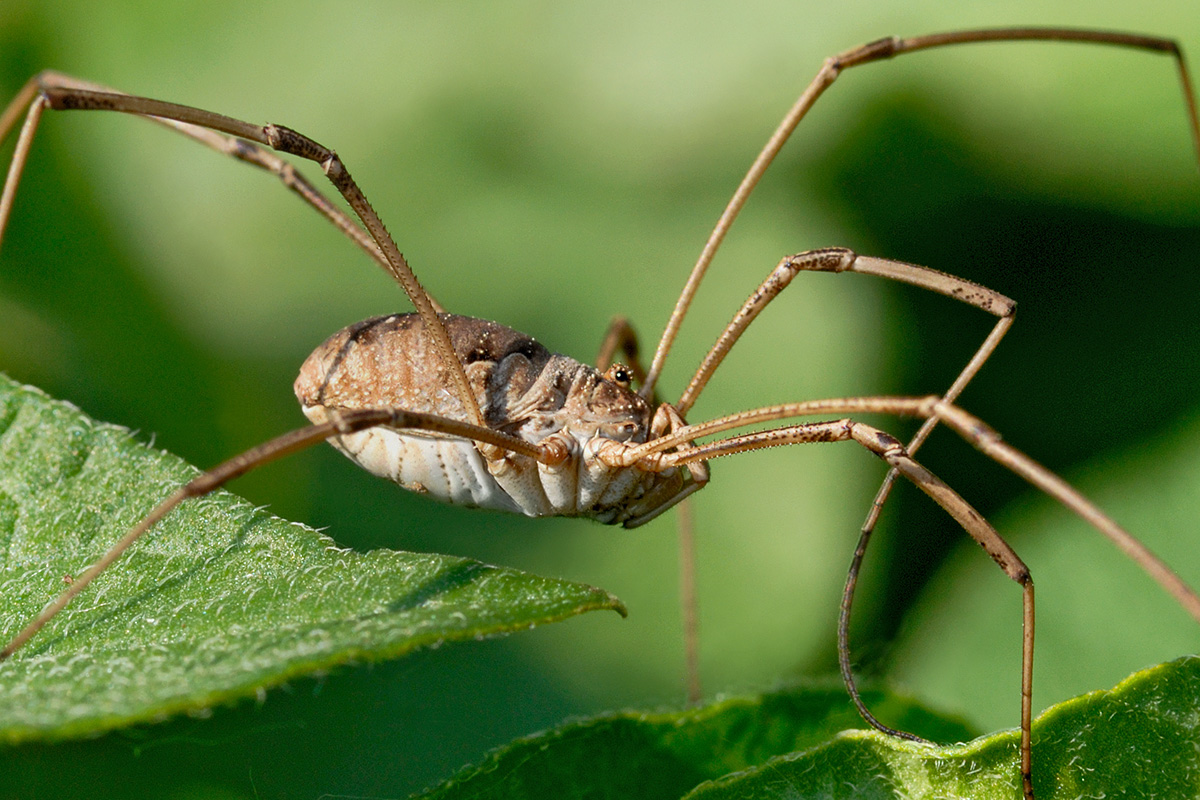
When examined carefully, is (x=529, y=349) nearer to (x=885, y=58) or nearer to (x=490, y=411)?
(x=490, y=411)

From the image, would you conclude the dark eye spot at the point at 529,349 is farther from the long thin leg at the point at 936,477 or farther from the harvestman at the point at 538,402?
the long thin leg at the point at 936,477

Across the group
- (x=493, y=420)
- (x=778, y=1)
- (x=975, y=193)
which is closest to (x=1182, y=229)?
(x=975, y=193)

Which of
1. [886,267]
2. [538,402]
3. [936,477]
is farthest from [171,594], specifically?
[886,267]

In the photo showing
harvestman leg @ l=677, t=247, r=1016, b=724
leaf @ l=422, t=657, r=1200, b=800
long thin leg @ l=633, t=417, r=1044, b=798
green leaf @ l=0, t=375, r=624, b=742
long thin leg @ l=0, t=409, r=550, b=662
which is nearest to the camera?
green leaf @ l=0, t=375, r=624, b=742

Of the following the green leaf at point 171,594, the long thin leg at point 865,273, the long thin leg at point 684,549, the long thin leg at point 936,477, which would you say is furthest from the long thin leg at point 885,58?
the green leaf at point 171,594

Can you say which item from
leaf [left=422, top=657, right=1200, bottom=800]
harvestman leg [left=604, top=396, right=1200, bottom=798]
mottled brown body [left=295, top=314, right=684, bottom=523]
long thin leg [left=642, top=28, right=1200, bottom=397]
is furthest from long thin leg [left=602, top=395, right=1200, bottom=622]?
long thin leg [left=642, top=28, right=1200, bottom=397]

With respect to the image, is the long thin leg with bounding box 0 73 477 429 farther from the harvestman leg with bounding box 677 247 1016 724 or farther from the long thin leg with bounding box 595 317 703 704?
the long thin leg with bounding box 595 317 703 704
